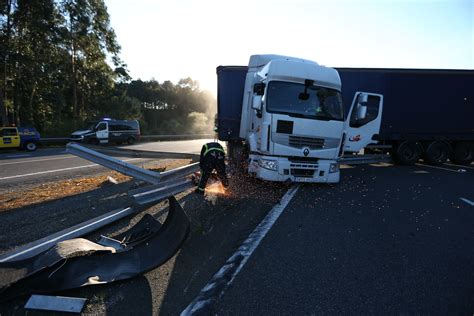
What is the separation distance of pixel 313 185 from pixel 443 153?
855 centimetres

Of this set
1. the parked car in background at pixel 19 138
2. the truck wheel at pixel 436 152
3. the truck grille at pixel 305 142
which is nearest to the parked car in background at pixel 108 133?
the parked car in background at pixel 19 138

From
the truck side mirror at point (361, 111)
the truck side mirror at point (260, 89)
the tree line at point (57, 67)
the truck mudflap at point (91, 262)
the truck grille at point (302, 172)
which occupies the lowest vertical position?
the truck mudflap at point (91, 262)

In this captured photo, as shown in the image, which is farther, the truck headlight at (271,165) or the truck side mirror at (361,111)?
the truck side mirror at (361,111)

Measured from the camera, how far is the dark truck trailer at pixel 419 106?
Result: 12.0m

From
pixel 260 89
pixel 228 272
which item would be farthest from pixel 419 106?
pixel 228 272

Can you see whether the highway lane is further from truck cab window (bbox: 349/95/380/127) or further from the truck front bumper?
truck cab window (bbox: 349/95/380/127)

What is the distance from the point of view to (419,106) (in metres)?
12.5

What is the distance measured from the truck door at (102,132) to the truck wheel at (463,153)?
24.1 meters

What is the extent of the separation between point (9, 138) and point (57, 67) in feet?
43.2

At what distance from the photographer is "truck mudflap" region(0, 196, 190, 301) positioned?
2.86 m

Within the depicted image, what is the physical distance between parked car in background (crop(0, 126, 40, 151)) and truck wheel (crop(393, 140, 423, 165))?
21.6 metres

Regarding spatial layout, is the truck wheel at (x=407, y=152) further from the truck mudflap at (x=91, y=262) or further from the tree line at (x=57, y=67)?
the tree line at (x=57, y=67)

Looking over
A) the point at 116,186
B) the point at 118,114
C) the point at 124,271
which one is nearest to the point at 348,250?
the point at 124,271

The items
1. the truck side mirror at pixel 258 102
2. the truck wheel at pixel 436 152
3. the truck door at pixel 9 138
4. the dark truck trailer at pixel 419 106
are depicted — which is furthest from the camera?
the truck door at pixel 9 138
